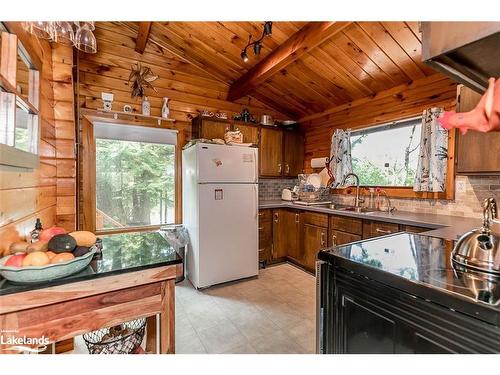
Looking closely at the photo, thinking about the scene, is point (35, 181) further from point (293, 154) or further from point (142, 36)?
point (293, 154)

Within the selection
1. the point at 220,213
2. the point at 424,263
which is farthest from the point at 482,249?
the point at 220,213

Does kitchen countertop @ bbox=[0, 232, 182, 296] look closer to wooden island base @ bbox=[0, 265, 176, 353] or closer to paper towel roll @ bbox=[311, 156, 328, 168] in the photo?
wooden island base @ bbox=[0, 265, 176, 353]

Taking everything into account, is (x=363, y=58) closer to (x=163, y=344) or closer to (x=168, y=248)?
(x=168, y=248)

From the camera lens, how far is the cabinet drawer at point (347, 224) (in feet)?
8.43

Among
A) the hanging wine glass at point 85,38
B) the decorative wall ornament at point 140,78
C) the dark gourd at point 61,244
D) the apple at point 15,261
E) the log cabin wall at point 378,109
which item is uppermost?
the decorative wall ornament at point 140,78

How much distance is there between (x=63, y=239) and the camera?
3.47ft

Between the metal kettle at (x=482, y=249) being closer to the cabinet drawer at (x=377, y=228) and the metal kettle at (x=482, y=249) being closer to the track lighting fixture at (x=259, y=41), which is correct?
the cabinet drawer at (x=377, y=228)

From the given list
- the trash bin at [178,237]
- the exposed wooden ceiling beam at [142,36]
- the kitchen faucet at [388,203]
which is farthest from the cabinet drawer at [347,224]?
the exposed wooden ceiling beam at [142,36]

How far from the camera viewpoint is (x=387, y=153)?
10.2ft

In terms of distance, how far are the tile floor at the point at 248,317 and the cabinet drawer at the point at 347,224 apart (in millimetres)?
758

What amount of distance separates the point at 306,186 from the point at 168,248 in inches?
102

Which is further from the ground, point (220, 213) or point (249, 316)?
point (220, 213)

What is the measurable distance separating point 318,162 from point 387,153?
97 centimetres

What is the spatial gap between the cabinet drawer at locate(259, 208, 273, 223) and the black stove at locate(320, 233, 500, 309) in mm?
2071
